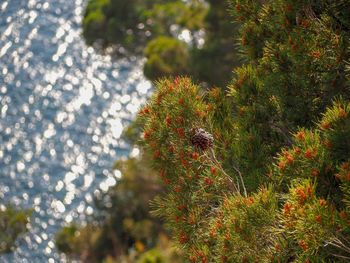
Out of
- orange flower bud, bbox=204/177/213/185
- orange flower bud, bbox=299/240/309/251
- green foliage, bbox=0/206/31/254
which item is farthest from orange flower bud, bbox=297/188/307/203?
green foliage, bbox=0/206/31/254

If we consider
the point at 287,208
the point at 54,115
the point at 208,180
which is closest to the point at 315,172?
the point at 287,208

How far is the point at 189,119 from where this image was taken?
9539 mm

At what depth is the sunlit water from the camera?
51.2m

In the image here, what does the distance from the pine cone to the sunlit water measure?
3492cm

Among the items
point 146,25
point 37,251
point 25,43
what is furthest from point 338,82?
point 25,43

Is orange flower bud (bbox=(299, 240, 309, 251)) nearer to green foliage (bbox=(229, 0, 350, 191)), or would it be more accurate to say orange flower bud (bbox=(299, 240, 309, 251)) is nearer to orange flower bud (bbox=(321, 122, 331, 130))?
orange flower bud (bbox=(321, 122, 331, 130))

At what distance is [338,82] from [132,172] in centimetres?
2277

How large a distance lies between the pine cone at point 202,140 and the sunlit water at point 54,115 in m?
34.9

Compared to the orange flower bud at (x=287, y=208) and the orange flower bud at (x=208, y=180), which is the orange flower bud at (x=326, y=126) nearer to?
the orange flower bud at (x=287, y=208)

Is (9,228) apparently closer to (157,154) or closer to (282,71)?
(157,154)

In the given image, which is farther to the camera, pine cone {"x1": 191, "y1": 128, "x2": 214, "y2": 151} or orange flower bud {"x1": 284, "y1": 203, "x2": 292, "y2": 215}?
pine cone {"x1": 191, "y1": 128, "x2": 214, "y2": 151}

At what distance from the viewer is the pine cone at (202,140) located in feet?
29.2

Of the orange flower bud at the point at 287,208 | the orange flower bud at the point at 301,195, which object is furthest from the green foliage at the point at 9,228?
the orange flower bud at the point at 301,195

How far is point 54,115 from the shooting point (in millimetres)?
61688
